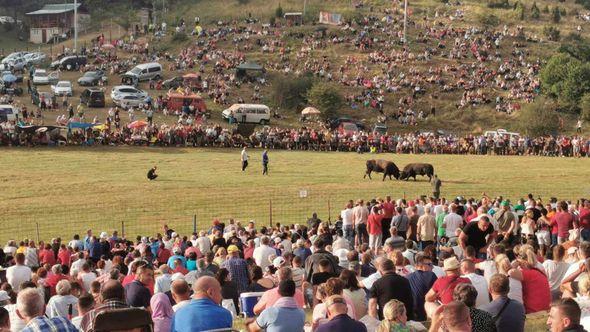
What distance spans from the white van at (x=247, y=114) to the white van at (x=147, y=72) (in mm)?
13372

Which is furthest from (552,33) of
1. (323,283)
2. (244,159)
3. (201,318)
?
(201,318)

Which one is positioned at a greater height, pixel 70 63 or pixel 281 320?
pixel 70 63

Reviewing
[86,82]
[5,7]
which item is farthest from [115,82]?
[5,7]

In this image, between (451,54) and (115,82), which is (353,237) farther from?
(451,54)

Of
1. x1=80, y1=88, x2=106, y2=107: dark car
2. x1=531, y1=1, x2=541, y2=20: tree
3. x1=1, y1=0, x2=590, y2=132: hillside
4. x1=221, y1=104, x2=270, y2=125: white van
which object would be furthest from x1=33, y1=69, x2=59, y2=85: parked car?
x1=531, y1=1, x2=541, y2=20: tree

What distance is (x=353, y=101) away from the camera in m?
80.2

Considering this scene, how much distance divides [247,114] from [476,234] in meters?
49.1

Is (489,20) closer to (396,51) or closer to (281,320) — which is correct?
(396,51)

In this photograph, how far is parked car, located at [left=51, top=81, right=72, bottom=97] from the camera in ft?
238

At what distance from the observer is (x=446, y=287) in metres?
12.5

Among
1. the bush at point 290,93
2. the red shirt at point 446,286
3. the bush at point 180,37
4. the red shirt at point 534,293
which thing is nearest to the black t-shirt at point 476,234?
the red shirt at point 534,293

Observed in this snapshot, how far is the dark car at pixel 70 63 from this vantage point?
8562 centimetres

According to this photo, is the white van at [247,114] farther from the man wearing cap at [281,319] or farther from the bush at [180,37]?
the man wearing cap at [281,319]

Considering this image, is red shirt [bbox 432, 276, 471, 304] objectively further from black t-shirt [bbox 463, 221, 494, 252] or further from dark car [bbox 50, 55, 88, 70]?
dark car [bbox 50, 55, 88, 70]
